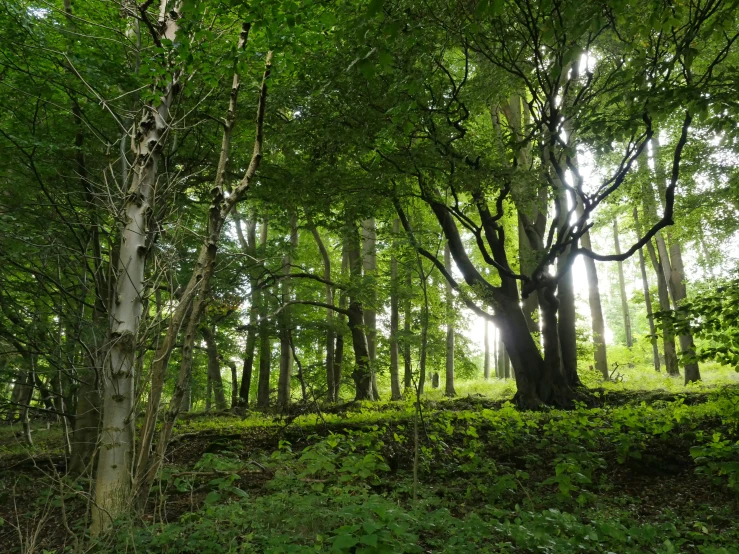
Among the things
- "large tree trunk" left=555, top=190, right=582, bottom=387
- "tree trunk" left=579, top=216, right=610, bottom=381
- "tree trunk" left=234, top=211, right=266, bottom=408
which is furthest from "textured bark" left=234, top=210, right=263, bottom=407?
"tree trunk" left=579, top=216, right=610, bottom=381

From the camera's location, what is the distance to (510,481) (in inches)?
205

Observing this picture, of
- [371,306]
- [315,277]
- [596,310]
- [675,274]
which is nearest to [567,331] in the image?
[371,306]

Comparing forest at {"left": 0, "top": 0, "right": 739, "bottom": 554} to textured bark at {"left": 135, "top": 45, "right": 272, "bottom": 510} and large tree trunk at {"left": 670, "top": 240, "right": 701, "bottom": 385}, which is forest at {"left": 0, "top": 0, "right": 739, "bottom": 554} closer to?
textured bark at {"left": 135, "top": 45, "right": 272, "bottom": 510}

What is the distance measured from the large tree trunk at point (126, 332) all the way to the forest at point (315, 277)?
2cm

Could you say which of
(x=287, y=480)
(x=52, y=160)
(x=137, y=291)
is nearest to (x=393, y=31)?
(x=137, y=291)

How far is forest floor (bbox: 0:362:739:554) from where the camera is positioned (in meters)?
3.16

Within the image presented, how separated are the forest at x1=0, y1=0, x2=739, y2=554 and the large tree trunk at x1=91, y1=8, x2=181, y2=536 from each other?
0.06 ft

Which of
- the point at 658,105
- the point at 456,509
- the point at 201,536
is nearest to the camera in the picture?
the point at 201,536

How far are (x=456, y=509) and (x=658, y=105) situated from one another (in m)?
4.44

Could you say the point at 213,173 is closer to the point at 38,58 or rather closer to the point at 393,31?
the point at 38,58

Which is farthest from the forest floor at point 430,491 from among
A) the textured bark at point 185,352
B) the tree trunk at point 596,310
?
the tree trunk at point 596,310

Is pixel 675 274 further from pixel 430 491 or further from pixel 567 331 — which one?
pixel 430 491

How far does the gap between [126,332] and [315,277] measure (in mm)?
8143

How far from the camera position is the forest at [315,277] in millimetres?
3346
